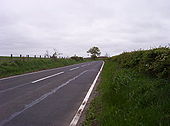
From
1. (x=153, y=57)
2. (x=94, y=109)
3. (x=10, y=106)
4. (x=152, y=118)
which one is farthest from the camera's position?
(x=153, y=57)

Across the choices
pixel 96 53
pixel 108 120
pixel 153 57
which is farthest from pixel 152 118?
pixel 96 53

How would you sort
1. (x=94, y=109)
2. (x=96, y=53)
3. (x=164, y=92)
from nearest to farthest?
(x=164, y=92), (x=94, y=109), (x=96, y=53)

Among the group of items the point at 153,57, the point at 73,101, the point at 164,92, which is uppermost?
the point at 153,57

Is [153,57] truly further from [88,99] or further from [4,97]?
[4,97]

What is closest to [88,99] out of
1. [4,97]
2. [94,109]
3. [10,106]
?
[94,109]

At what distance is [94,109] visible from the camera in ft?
22.2

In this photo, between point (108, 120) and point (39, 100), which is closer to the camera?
point (108, 120)

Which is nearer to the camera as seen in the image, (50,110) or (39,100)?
(50,110)

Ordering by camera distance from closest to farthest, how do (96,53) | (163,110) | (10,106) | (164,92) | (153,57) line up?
(163,110) → (164,92) → (10,106) → (153,57) → (96,53)

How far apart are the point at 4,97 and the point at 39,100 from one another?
66.8 inches

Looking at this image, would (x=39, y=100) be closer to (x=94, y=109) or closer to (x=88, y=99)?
(x=88, y=99)

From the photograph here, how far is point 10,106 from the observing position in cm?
720

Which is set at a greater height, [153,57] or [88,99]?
[153,57]

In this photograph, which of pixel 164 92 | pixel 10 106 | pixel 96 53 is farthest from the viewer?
pixel 96 53
